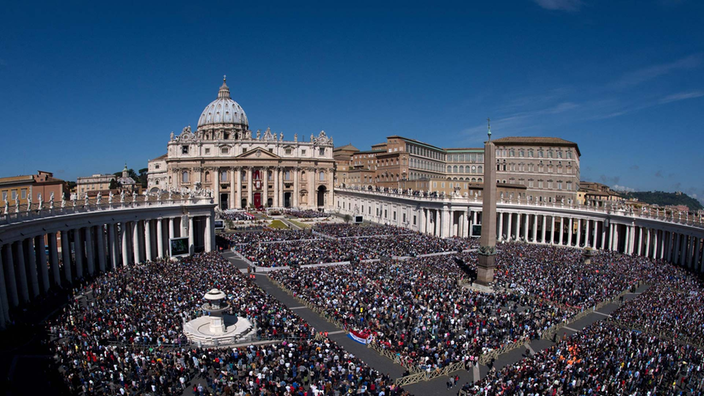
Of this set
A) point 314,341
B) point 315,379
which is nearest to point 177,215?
point 314,341

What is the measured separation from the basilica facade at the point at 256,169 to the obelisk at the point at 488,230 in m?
69.5

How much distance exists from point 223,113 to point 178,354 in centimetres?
11340

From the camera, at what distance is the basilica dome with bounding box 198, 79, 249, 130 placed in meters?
124

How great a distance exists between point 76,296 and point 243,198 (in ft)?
231

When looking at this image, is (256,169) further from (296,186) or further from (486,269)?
(486,269)

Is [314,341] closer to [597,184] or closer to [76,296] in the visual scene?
[76,296]

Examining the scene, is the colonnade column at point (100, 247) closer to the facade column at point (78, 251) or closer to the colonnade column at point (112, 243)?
the colonnade column at point (112, 243)

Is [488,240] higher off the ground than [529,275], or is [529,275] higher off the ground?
[488,240]

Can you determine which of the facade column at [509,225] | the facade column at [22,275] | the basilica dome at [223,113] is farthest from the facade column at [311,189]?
the facade column at [22,275]

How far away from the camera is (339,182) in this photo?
4299 inches

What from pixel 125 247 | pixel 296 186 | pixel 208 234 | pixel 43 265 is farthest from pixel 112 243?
pixel 296 186

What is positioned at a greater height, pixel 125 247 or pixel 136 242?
pixel 136 242

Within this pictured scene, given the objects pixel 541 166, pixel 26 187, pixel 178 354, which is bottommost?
pixel 178 354

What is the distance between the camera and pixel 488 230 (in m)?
34.0
